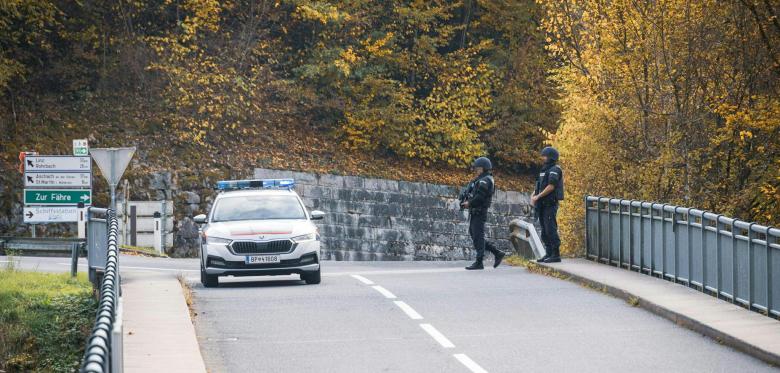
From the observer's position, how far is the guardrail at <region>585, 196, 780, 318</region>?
15.2 m

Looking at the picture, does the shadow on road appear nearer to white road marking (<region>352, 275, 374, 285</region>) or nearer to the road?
the road

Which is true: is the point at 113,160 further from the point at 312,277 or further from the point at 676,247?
the point at 676,247

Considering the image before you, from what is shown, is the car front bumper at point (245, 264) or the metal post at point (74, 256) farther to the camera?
the metal post at point (74, 256)

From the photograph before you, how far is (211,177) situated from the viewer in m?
39.9

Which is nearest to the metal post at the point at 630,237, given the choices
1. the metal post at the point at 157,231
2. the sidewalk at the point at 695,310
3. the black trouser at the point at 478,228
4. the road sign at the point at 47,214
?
the sidewalk at the point at 695,310

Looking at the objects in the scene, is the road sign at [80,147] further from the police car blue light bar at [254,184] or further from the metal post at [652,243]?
the metal post at [652,243]

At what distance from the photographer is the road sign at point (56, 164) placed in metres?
33.4

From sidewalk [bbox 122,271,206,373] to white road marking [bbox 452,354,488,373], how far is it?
8.07ft

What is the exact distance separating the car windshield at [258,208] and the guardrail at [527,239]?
521 centimetres

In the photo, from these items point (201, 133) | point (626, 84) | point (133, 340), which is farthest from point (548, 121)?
point (133, 340)

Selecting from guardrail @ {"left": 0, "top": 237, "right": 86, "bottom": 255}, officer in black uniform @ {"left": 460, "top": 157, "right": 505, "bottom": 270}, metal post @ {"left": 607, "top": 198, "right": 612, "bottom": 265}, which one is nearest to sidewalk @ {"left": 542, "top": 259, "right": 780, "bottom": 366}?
metal post @ {"left": 607, "top": 198, "right": 612, "bottom": 265}

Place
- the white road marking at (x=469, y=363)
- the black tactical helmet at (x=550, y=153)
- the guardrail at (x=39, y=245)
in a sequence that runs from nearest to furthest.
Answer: the white road marking at (x=469, y=363) → the black tactical helmet at (x=550, y=153) → the guardrail at (x=39, y=245)

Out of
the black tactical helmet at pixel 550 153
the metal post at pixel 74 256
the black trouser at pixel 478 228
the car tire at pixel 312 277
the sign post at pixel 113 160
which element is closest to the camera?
the car tire at pixel 312 277

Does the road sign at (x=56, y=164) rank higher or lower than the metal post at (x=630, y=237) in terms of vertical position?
higher
